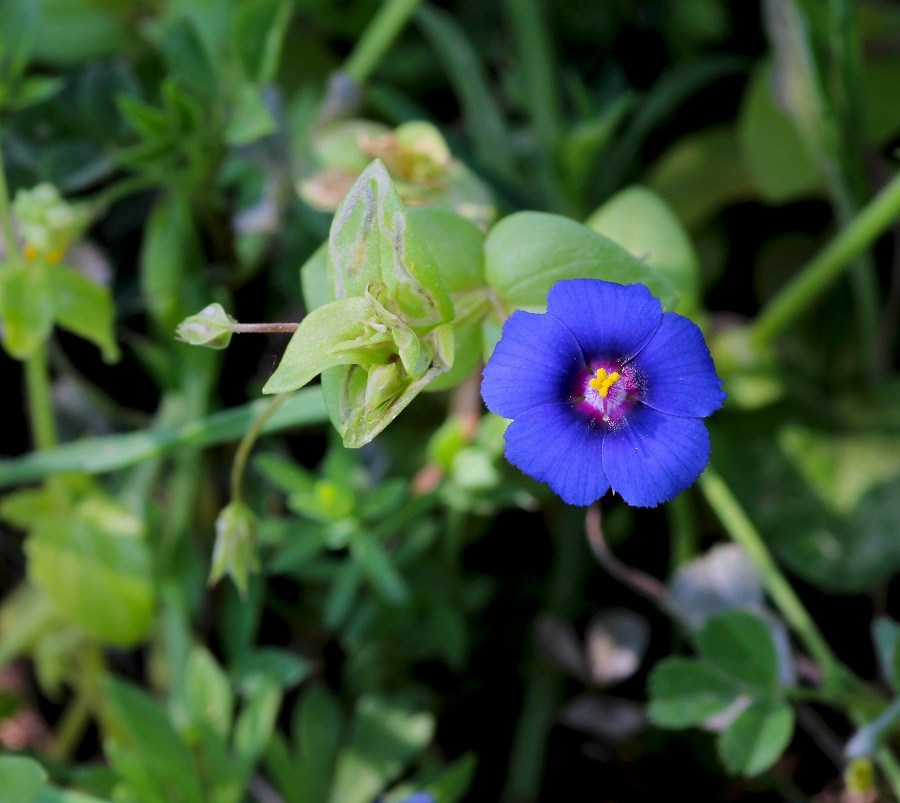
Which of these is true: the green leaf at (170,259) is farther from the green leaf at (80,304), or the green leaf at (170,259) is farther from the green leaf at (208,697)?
the green leaf at (208,697)

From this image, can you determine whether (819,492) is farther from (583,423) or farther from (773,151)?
(583,423)

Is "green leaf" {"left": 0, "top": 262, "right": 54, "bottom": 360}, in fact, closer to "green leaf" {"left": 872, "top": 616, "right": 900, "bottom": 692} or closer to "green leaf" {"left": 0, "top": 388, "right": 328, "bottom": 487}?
"green leaf" {"left": 0, "top": 388, "right": 328, "bottom": 487}

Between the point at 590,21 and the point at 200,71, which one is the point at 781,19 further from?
the point at 200,71

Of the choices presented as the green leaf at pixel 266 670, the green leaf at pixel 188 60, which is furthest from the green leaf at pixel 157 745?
the green leaf at pixel 188 60

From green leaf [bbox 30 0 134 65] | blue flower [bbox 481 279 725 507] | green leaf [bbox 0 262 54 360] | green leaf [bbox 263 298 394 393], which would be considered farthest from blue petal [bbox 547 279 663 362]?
green leaf [bbox 30 0 134 65]

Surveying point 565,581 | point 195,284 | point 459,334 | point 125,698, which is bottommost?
point 565,581

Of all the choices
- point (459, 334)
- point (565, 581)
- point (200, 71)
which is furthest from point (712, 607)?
point (200, 71)
